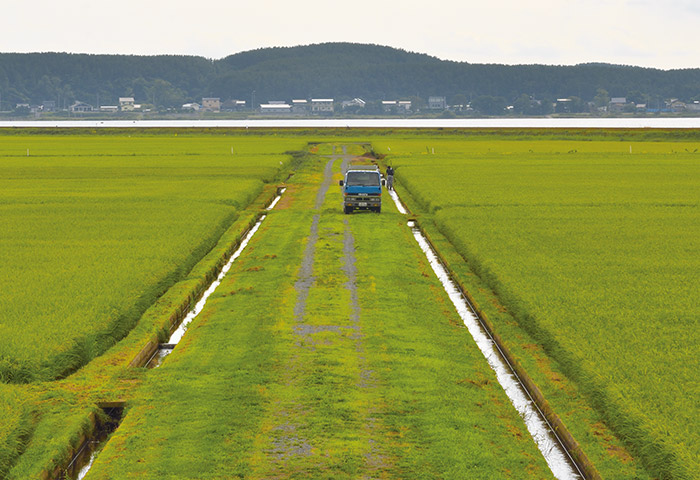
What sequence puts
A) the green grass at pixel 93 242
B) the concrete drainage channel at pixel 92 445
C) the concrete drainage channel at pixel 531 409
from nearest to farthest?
the concrete drainage channel at pixel 92 445, the concrete drainage channel at pixel 531 409, the green grass at pixel 93 242

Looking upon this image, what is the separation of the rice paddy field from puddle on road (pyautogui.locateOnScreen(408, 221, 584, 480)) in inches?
18.3

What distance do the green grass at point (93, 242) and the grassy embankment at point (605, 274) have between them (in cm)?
1136

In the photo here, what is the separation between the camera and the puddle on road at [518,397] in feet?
47.2

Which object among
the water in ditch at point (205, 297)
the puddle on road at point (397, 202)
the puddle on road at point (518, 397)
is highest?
the puddle on road at point (518, 397)

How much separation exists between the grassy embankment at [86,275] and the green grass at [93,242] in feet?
0.16

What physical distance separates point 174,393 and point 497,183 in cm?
4799

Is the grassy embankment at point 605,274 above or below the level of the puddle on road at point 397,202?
above

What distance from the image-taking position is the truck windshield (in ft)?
151

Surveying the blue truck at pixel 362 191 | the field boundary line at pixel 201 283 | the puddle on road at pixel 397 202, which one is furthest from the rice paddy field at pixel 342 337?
the puddle on road at pixel 397 202

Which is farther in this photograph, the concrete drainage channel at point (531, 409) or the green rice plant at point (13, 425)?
the concrete drainage channel at point (531, 409)

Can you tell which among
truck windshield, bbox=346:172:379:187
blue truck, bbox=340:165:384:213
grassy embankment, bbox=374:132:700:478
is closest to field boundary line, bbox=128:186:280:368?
blue truck, bbox=340:165:384:213

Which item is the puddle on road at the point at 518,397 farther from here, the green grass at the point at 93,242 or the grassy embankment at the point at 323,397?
the green grass at the point at 93,242

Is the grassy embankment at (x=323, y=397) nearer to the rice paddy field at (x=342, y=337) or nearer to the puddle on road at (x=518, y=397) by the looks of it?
the rice paddy field at (x=342, y=337)

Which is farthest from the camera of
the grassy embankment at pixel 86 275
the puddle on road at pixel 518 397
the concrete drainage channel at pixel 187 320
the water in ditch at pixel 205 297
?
the water in ditch at pixel 205 297
